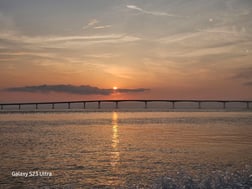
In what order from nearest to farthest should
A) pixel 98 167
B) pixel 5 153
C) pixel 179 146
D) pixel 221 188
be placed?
1. pixel 221 188
2. pixel 98 167
3. pixel 5 153
4. pixel 179 146

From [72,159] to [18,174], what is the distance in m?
4.28

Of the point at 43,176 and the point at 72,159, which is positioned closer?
the point at 43,176

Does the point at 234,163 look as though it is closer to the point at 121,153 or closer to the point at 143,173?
the point at 143,173

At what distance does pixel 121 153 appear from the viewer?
67.0 feet

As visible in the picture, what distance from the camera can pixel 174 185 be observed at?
12367 millimetres

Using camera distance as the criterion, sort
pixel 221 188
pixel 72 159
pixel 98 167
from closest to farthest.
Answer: pixel 221 188
pixel 98 167
pixel 72 159

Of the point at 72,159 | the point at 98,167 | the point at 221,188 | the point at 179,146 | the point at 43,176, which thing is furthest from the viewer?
the point at 179,146

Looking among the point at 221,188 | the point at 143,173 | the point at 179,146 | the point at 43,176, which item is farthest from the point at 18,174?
the point at 179,146

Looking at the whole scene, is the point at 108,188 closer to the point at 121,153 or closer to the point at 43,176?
the point at 43,176

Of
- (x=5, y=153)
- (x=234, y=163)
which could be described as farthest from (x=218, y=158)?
(x=5, y=153)

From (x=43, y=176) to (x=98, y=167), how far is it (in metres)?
2.88

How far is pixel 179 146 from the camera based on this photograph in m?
23.5

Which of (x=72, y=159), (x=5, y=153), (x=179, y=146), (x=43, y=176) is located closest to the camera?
(x=43, y=176)

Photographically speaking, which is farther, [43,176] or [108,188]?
[43,176]
